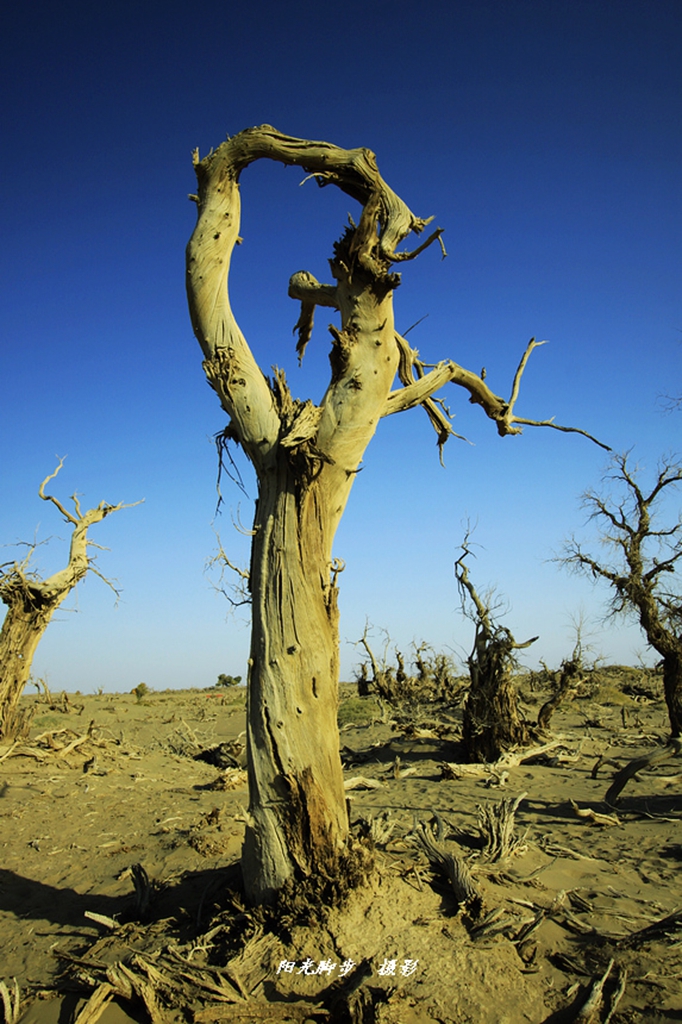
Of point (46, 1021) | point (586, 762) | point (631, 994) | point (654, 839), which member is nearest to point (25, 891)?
point (46, 1021)

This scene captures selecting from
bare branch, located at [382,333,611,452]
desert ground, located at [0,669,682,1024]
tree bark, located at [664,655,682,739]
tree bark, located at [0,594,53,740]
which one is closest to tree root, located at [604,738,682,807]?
desert ground, located at [0,669,682,1024]

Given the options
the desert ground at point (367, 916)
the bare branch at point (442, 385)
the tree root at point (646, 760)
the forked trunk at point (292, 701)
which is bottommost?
the desert ground at point (367, 916)

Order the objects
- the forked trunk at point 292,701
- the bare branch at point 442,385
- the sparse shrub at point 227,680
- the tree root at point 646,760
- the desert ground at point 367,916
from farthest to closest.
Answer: the sparse shrub at point 227,680 → the tree root at point 646,760 → the bare branch at point 442,385 → the forked trunk at point 292,701 → the desert ground at point 367,916

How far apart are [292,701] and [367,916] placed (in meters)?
1.22

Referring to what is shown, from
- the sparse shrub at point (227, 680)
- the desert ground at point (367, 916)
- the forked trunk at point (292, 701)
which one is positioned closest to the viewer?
the desert ground at point (367, 916)

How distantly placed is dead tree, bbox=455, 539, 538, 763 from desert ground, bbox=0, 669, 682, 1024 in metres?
1.22

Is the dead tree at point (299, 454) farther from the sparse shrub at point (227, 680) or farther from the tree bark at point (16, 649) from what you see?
the sparse shrub at point (227, 680)

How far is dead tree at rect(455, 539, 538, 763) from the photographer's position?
9.27 metres

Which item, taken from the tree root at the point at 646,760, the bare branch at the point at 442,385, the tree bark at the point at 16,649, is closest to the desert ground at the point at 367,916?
the tree root at the point at 646,760

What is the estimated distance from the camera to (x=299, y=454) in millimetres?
3793

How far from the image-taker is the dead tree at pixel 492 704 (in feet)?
30.4

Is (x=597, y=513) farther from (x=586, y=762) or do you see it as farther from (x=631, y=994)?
(x=631, y=994)

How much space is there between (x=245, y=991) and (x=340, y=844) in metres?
0.83

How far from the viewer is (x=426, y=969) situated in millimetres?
3121
